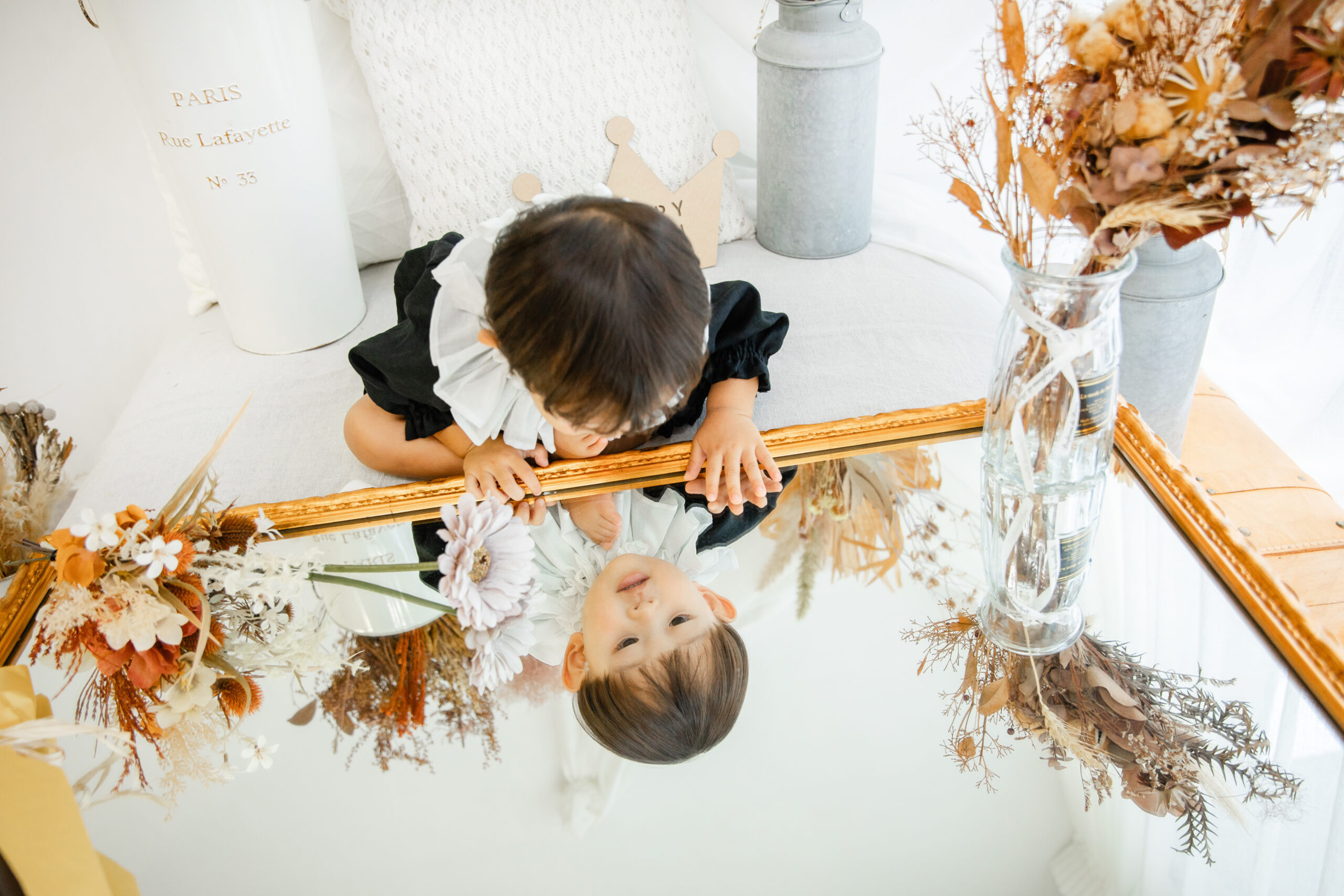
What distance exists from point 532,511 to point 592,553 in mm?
95

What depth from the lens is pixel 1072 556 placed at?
89cm

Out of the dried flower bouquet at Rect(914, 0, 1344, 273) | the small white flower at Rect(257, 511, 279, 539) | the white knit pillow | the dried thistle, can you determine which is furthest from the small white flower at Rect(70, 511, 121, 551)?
the dried flower bouquet at Rect(914, 0, 1344, 273)

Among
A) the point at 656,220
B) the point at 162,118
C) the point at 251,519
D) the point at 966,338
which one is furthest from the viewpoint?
the point at 966,338

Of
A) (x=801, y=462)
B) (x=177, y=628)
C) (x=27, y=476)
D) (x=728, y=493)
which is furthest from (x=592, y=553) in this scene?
(x=27, y=476)

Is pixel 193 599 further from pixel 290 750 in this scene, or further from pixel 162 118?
pixel 162 118

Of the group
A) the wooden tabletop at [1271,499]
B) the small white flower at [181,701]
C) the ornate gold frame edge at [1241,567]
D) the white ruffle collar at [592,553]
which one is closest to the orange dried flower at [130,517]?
the small white flower at [181,701]

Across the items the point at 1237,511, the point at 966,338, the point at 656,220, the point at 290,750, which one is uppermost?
the point at 656,220

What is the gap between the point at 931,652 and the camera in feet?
2.76

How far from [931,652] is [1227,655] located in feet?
0.82

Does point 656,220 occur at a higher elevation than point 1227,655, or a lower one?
higher

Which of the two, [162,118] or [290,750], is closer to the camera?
[290,750]

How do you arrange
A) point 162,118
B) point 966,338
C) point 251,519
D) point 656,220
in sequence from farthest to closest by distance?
point 966,338
point 162,118
point 251,519
point 656,220

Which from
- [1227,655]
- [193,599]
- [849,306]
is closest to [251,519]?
[193,599]

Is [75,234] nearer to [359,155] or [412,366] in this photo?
[359,155]
